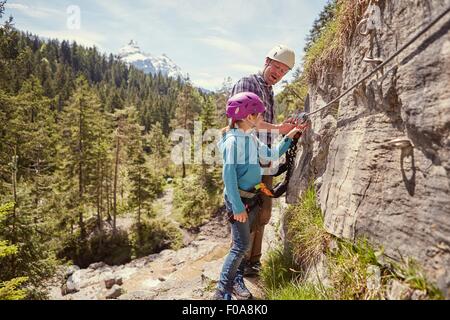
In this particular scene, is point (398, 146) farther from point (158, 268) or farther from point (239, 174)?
point (158, 268)

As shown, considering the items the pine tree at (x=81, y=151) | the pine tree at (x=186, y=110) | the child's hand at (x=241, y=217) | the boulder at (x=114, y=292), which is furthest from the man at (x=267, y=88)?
the pine tree at (x=186, y=110)

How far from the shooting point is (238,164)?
12.9 ft

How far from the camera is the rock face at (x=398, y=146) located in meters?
2.49

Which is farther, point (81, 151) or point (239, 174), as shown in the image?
point (81, 151)

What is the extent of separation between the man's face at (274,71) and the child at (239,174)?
105 centimetres

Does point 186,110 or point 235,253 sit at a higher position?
point 186,110

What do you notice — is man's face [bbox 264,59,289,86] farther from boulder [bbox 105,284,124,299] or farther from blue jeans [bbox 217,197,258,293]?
boulder [bbox 105,284,124,299]

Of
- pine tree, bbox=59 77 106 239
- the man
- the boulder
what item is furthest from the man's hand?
pine tree, bbox=59 77 106 239

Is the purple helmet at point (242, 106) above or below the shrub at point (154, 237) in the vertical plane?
above

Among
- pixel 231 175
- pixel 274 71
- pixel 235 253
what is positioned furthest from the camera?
pixel 274 71

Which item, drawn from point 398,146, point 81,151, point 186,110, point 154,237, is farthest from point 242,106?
point 186,110

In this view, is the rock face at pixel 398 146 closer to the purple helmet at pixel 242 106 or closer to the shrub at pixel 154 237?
the purple helmet at pixel 242 106

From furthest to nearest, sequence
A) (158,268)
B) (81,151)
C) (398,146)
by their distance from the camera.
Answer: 1. (81,151)
2. (158,268)
3. (398,146)

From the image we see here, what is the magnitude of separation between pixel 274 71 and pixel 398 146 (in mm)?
2286
